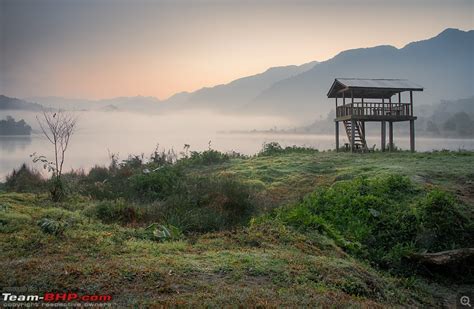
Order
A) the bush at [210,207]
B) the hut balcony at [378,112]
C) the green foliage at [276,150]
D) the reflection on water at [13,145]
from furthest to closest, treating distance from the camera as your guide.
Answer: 1. the reflection on water at [13,145]
2. the green foliage at [276,150]
3. the hut balcony at [378,112]
4. the bush at [210,207]

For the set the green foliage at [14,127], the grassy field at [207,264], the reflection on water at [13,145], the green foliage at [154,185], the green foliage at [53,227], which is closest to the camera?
the grassy field at [207,264]

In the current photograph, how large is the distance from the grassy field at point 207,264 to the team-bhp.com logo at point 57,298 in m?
0.14

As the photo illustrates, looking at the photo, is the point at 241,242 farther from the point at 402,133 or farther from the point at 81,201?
the point at 402,133

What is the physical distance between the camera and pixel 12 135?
82625 millimetres

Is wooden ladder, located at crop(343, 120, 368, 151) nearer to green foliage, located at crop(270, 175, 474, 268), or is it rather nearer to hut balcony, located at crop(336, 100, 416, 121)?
hut balcony, located at crop(336, 100, 416, 121)

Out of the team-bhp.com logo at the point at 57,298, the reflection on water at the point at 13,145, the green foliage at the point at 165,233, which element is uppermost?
the reflection on water at the point at 13,145

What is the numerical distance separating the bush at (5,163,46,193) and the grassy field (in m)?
4.30

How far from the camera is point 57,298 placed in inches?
188

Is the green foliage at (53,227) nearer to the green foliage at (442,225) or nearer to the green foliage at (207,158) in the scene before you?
the green foliage at (442,225)

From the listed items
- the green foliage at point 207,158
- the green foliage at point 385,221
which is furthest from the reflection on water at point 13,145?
the green foliage at point 385,221

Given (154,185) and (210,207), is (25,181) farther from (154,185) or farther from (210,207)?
(210,207)

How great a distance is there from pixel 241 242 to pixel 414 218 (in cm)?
521

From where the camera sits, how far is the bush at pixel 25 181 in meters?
16.2

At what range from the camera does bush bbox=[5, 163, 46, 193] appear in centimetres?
1620
